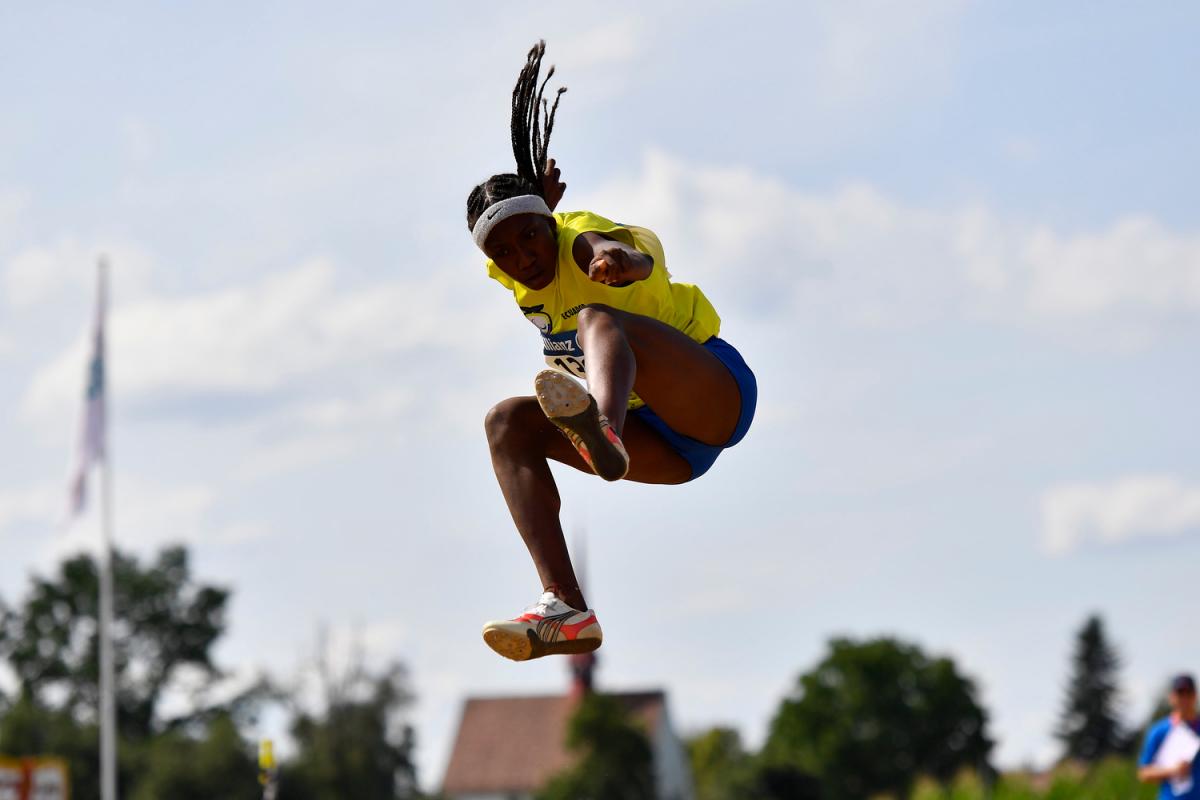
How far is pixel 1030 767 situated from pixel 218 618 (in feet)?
204

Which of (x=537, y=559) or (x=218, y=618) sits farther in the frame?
(x=218, y=618)

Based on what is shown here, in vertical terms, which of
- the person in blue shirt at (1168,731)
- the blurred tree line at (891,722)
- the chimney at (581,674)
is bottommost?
the person in blue shirt at (1168,731)

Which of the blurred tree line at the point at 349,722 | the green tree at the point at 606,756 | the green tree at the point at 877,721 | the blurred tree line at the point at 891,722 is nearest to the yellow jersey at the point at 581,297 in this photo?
the blurred tree line at the point at 349,722

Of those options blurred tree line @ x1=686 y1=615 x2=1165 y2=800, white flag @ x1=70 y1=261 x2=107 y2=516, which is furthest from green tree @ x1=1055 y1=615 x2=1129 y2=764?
white flag @ x1=70 y1=261 x2=107 y2=516

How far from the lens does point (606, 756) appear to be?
2793 inches

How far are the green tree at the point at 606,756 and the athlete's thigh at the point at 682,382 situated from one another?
63257 millimetres

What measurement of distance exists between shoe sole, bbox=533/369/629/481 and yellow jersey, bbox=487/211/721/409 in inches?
20.9

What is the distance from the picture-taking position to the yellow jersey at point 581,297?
6.58 metres

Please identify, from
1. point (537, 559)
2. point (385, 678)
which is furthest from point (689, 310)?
point (385, 678)

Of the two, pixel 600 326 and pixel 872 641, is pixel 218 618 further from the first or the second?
pixel 600 326

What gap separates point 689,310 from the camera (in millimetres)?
6930

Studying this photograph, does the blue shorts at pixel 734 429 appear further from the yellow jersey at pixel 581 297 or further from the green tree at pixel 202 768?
the green tree at pixel 202 768

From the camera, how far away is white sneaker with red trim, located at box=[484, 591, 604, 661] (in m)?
6.31

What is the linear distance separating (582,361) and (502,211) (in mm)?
669
